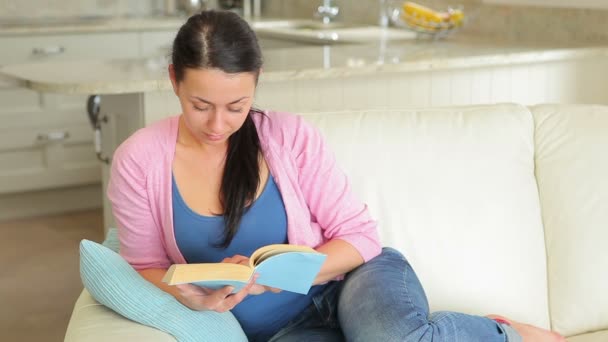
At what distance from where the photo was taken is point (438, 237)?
6.46ft

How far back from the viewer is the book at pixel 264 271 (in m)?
1.46

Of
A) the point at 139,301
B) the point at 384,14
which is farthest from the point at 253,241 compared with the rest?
the point at 384,14

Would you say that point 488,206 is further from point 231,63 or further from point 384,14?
point 384,14

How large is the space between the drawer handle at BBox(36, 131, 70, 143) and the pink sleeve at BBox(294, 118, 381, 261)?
8.65 feet

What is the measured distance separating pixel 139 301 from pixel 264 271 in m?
0.23

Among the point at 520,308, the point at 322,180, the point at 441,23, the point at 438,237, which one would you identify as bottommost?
the point at 520,308

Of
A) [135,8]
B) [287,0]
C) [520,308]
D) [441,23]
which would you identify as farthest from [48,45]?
[520,308]

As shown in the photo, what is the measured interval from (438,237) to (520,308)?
0.80ft

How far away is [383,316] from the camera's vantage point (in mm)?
1660

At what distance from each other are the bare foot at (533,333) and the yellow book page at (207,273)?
63 cm

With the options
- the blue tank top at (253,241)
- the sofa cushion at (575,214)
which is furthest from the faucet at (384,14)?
the blue tank top at (253,241)

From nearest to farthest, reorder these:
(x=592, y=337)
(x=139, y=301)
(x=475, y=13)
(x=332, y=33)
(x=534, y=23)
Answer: (x=139, y=301), (x=592, y=337), (x=534, y=23), (x=475, y=13), (x=332, y=33)

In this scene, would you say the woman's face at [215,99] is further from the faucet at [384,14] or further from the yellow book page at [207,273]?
the faucet at [384,14]

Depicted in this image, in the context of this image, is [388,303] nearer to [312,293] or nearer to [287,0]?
[312,293]
